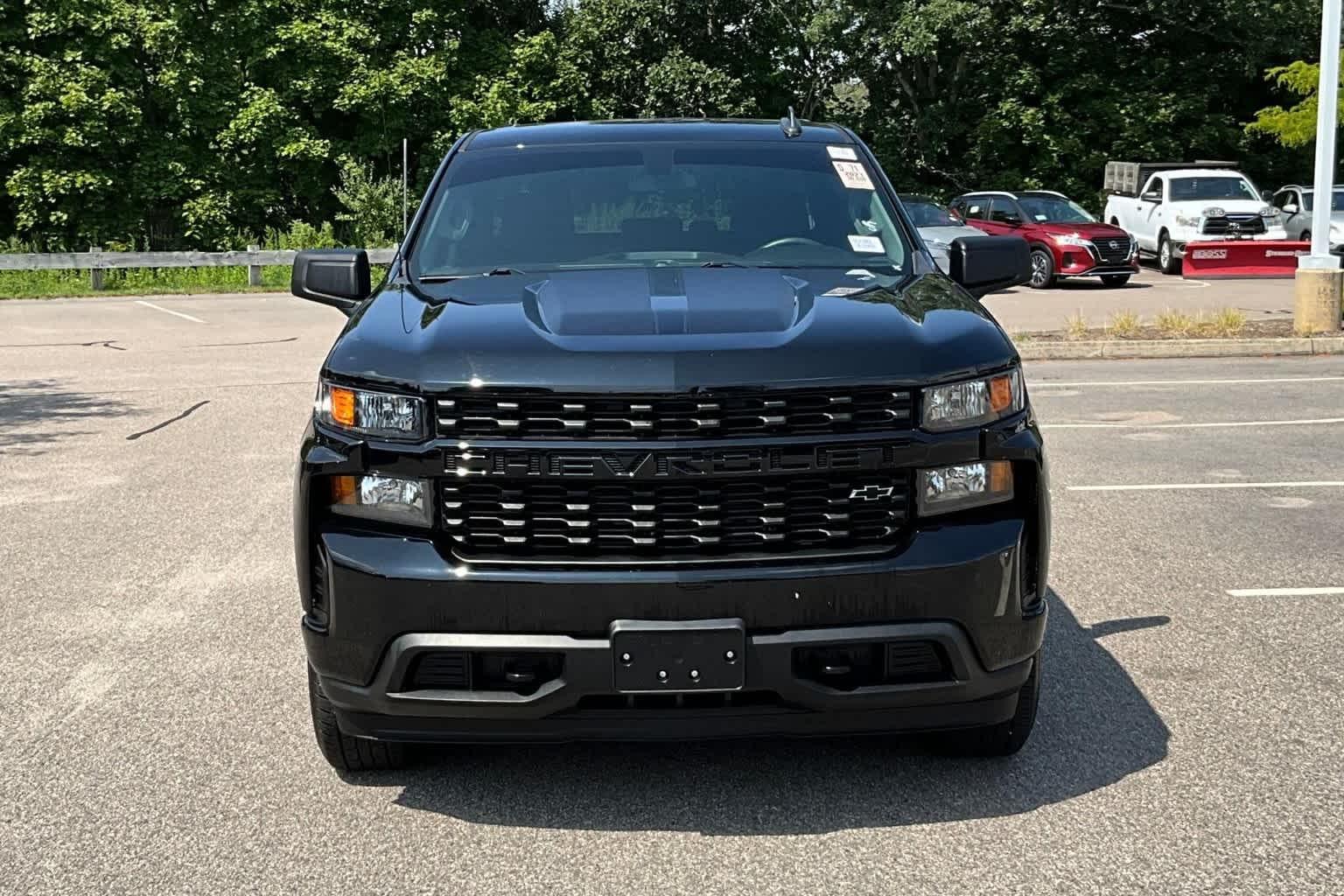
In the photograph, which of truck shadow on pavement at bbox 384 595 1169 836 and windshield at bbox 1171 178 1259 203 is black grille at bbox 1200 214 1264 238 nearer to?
windshield at bbox 1171 178 1259 203

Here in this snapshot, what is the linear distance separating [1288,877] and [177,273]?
30.7m

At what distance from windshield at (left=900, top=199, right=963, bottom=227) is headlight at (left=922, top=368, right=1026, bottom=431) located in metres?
22.4

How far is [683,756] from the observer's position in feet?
15.0

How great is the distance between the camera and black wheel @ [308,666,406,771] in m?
4.29

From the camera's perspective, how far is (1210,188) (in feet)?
96.9

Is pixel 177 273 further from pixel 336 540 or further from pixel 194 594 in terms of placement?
pixel 336 540

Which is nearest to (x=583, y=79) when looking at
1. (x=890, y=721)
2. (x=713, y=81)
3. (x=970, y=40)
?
(x=713, y=81)

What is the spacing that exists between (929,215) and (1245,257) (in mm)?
5893

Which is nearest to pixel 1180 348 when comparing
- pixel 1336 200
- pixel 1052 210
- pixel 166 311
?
pixel 1052 210

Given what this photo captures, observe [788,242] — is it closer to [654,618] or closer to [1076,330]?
[654,618]

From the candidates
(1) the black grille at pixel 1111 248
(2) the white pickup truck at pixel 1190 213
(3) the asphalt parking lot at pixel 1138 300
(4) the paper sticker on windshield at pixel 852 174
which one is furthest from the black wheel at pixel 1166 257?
(4) the paper sticker on windshield at pixel 852 174

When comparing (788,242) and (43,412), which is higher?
(788,242)

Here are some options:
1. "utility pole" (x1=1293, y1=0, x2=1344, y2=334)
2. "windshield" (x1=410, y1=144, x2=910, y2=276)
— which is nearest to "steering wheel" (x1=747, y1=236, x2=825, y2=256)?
"windshield" (x1=410, y1=144, x2=910, y2=276)

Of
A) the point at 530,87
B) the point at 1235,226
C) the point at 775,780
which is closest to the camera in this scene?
the point at 775,780
